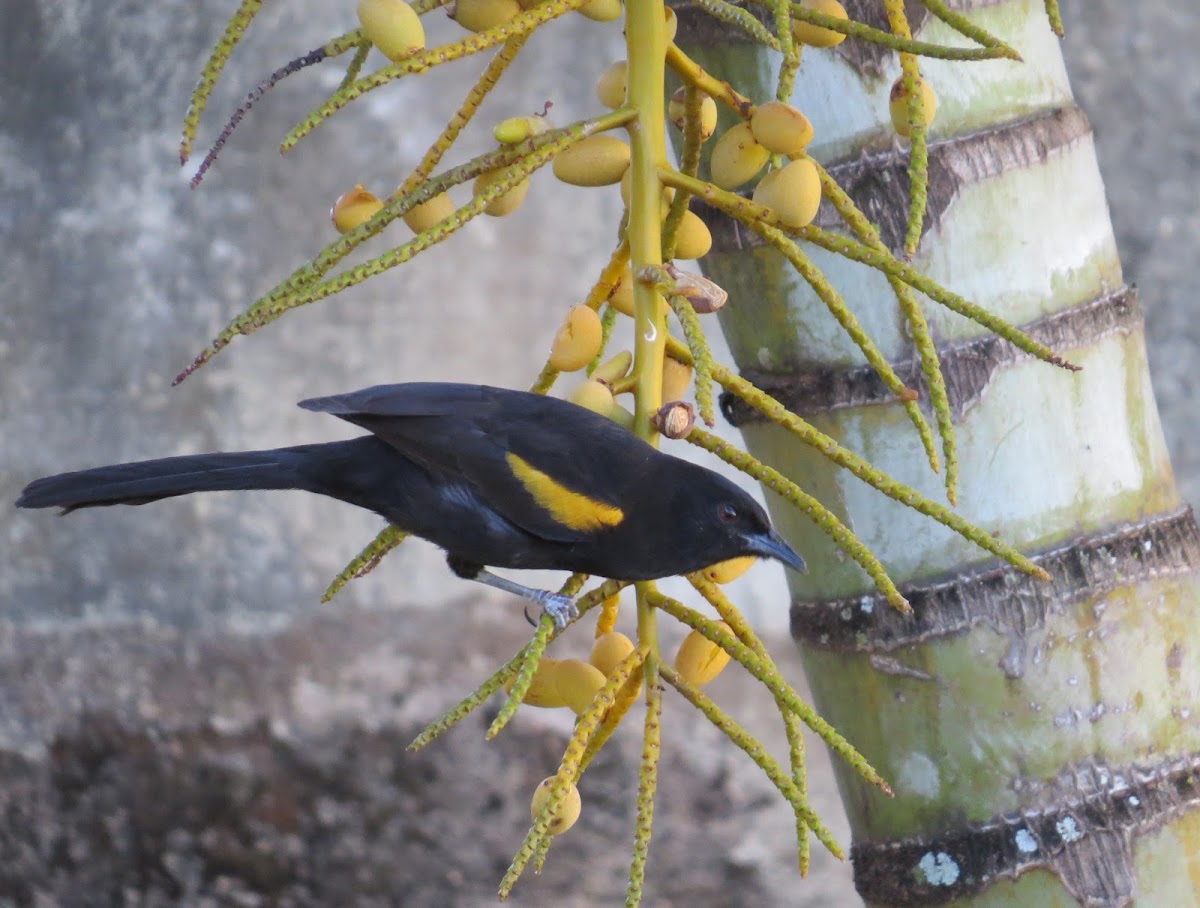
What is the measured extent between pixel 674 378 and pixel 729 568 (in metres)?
0.17

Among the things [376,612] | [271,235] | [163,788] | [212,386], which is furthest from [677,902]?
[271,235]

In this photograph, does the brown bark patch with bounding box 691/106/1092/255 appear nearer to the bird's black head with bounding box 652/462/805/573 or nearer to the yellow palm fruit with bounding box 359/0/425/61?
the bird's black head with bounding box 652/462/805/573

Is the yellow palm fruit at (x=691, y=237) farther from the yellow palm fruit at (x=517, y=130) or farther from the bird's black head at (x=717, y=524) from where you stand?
the bird's black head at (x=717, y=524)

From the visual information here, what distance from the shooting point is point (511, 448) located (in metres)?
0.95

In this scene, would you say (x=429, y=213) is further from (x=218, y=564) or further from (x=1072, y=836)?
(x=218, y=564)

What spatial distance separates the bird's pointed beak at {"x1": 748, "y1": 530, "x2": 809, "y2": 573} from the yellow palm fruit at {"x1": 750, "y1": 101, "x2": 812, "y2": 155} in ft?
0.91

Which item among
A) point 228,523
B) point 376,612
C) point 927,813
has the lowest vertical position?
point 927,813

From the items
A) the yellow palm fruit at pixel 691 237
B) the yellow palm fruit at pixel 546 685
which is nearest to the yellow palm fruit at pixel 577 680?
the yellow palm fruit at pixel 546 685

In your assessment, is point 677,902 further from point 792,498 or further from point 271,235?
point 792,498

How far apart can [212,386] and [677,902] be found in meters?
1.32

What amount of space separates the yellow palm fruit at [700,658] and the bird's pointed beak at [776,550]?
0.17 metres

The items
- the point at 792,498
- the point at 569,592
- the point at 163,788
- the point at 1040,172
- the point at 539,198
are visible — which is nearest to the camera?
the point at 792,498

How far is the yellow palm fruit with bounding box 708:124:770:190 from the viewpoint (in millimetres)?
761

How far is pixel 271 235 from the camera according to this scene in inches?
103
